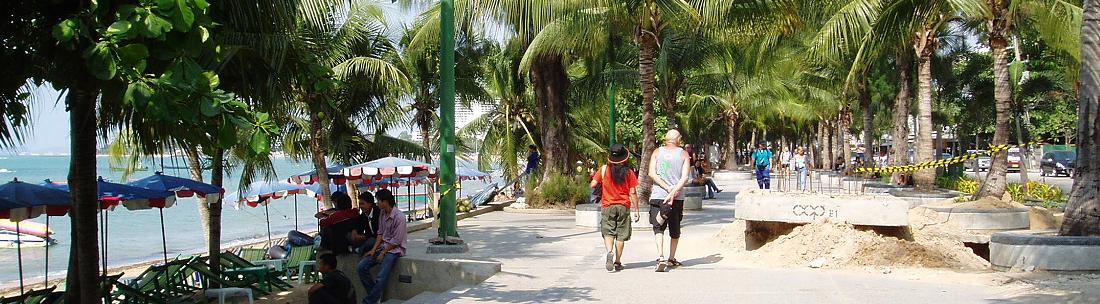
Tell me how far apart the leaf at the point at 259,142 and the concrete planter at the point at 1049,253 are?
6.99m

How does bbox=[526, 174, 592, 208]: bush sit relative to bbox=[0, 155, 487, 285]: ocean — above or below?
above

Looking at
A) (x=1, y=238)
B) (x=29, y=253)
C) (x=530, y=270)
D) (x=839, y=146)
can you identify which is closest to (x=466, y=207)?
(x=530, y=270)

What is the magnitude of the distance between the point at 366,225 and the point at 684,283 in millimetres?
3407

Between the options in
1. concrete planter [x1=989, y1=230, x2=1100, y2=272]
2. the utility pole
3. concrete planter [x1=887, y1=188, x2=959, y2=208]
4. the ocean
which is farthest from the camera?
the ocean

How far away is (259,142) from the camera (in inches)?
212

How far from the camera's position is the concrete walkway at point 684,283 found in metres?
8.24

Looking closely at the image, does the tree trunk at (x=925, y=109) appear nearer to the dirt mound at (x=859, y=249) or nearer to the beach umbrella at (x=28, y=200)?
the dirt mound at (x=859, y=249)

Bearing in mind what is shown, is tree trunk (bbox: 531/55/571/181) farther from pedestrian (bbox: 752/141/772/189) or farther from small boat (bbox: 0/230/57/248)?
small boat (bbox: 0/230/57/248)

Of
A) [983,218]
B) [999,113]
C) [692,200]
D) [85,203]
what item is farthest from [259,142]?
[692,200]

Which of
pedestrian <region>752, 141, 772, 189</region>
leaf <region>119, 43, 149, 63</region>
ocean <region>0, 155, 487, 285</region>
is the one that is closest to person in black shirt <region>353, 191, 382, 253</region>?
leaf <region>119, 43, 149, 63</region>

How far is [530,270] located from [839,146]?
49.7 metres

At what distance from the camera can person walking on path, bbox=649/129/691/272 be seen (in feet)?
32.3

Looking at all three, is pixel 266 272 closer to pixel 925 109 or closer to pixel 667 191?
pixel 667 191

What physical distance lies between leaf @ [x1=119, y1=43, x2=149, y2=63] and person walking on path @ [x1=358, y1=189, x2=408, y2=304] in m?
4.32
